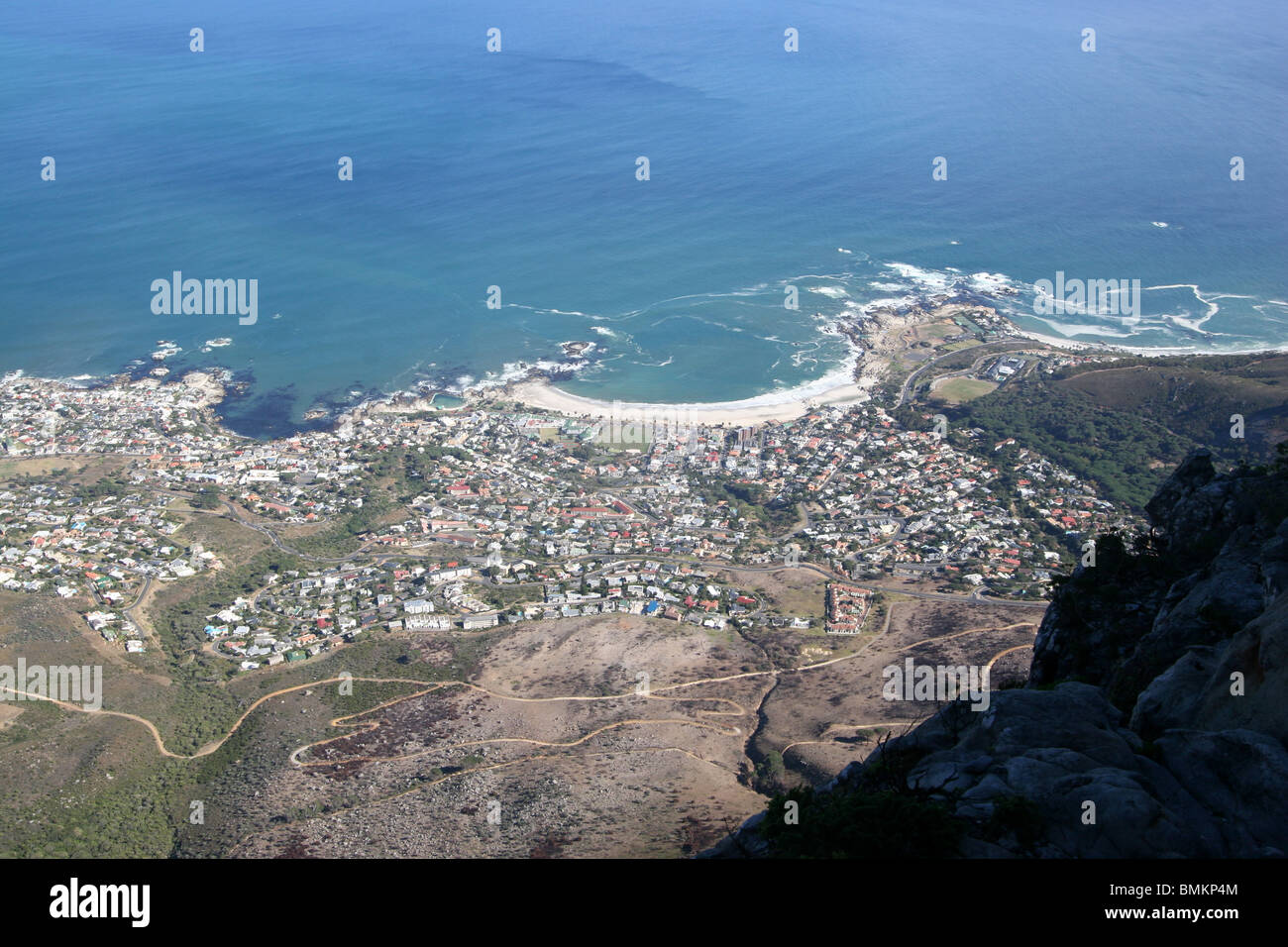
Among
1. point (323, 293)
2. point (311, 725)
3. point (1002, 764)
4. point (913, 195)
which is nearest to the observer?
point (1002, 764)

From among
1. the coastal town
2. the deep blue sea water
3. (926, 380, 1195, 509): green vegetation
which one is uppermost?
the deep blue sea water

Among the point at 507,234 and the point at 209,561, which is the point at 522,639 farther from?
the point at 507,234

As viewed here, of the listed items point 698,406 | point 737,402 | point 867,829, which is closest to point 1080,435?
Answer: point 737,402

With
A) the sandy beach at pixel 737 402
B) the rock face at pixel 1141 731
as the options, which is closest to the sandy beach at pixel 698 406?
the sandy beach at pixel 737 402

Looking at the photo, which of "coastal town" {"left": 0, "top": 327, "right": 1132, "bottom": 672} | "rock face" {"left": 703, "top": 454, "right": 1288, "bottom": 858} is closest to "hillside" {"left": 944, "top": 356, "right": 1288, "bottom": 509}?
"coastal town" {"left": 0, "top": 327, "right": 1132, "bottom": 672}

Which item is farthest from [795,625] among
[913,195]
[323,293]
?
[913,195]

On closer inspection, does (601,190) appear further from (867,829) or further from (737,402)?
(867,829)

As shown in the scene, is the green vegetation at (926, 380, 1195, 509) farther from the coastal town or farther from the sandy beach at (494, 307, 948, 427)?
the sandy beach at (494, 307, 948, 427)
